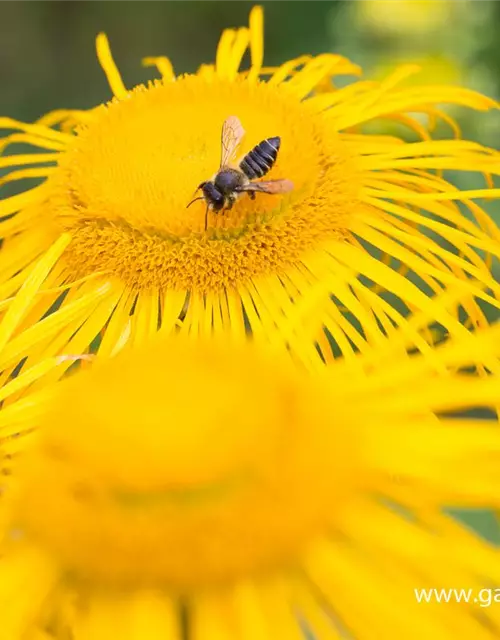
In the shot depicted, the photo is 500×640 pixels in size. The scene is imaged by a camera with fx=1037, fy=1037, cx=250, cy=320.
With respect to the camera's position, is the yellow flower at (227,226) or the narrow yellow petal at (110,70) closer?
the yellow flower at (227,226)

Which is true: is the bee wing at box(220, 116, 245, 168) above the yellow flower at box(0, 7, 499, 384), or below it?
above

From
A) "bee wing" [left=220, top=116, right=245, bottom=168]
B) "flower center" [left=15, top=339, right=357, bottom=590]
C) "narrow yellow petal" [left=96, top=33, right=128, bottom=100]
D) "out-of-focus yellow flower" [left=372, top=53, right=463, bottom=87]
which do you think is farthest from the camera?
"out-of-focus yellow flower" [left=372, top=53, right=463, bottom=87]

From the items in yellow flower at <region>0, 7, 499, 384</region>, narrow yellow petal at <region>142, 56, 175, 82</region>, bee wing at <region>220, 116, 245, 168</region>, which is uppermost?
narrow yellow petal at <region>142, 56, 175, 82</region>

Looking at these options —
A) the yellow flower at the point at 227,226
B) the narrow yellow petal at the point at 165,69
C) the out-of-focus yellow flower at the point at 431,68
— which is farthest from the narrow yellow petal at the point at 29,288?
the out-of-focus yellow flower at the point at 431,68

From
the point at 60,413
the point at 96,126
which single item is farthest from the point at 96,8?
the point at 60,413

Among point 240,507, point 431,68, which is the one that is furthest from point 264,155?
point 431,68

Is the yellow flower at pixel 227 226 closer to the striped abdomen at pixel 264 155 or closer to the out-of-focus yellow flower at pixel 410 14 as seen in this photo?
the striped abdomen at pixel 264 155

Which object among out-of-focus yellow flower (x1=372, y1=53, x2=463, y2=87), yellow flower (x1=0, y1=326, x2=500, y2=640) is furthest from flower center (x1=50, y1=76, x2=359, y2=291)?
out-of-focus yellow flower (x1=372, y1=53, x2=463, y2=87)

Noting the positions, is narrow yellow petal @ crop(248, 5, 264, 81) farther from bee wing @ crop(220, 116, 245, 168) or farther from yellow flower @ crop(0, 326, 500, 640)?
yellow flower @ crop(0, 326, 500, 640)
